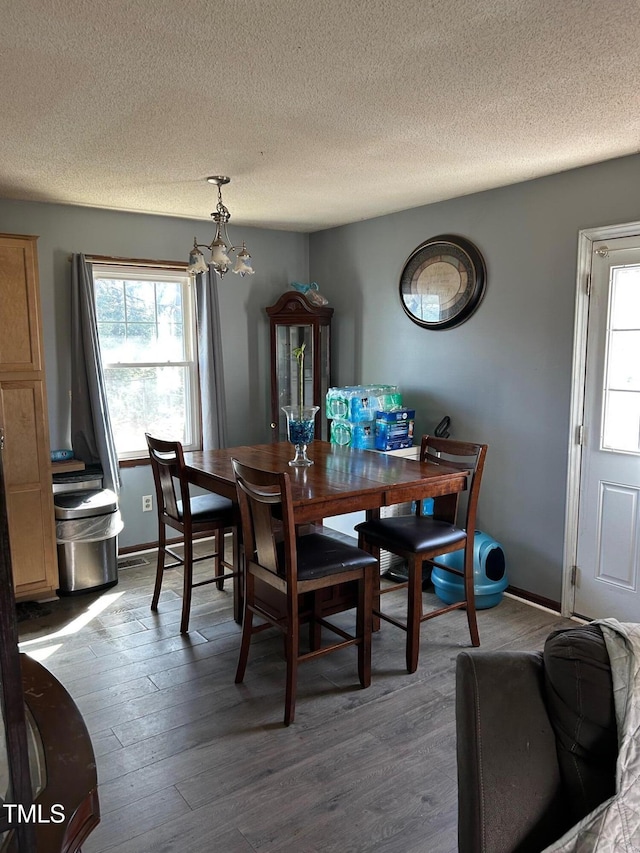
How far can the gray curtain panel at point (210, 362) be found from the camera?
458 centimetres

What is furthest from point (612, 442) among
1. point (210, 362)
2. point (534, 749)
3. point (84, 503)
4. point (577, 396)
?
point (84, 503)

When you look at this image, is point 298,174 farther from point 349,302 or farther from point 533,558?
point 533,558

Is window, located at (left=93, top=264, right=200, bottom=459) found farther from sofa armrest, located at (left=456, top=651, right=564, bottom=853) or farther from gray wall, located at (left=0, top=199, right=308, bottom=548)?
sofa armrest, located at (left=456, top=651, right=564, bottom=853)

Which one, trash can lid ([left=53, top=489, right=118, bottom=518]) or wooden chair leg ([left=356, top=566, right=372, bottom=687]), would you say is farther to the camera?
trash can lid ([left=53, top=489, right=118, bottom=518])

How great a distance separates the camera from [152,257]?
4410 millimetres

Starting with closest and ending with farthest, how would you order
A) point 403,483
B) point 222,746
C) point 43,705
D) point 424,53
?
point 43,705, point 424,53, point 222,746, point 403,483

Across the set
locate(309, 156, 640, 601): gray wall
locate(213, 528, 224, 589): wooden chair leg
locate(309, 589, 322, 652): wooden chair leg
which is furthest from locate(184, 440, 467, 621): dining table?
locate(309, 156, 640, 601): gray wall

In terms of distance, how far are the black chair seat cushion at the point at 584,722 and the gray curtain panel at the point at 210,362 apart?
12.1 ft

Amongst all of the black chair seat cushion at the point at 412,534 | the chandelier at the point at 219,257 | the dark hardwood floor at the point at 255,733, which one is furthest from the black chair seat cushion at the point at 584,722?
the chandelier at the point at 219,257

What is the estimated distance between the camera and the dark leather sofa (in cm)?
119

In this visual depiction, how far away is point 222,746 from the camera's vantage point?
92.7 inches

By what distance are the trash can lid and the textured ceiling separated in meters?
1.83

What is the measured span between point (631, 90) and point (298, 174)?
165 centimetres

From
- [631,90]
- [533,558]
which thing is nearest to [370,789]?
[533,558]
